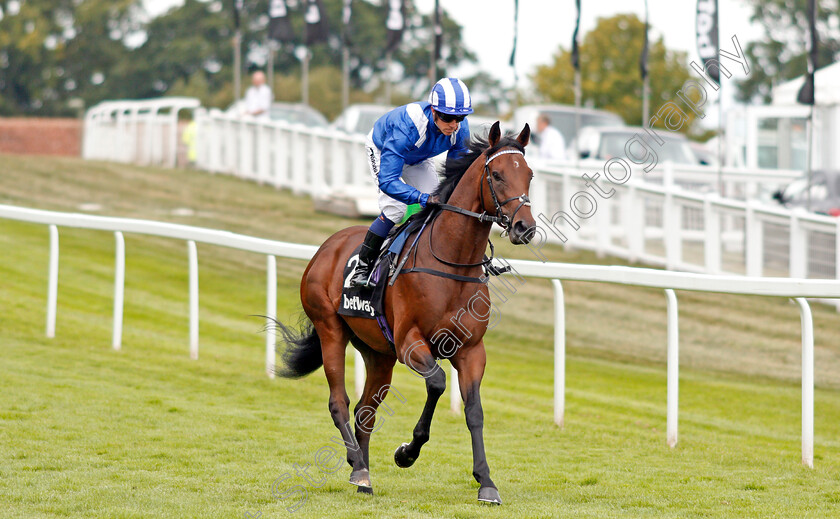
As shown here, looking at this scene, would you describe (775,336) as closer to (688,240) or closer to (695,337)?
(695,337)

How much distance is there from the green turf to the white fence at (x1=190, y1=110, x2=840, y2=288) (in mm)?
601

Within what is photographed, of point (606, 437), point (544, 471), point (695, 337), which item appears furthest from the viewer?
point (695, 337)

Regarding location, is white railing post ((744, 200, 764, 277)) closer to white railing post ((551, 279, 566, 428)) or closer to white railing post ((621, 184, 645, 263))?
white railing post ((621, 184, 645, 263))

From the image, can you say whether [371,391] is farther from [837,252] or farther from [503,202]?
[837,252]

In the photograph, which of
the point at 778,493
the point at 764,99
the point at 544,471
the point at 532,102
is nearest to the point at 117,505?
the point at 544,471

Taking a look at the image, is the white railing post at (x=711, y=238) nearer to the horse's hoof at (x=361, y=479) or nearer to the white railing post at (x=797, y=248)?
the white railing post at (x=797, y=248)

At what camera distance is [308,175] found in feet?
61.8

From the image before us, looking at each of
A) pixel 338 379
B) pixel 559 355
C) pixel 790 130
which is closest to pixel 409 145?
pixel 338 379

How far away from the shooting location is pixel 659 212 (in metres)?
13.9

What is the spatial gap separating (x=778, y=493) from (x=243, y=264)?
9.27 metres

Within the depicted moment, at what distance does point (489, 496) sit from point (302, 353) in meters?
1.75

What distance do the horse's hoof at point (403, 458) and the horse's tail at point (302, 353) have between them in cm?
A: 93

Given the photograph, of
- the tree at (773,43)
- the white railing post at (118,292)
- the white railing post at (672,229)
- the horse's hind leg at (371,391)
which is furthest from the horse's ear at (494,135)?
the tree at (773,43)

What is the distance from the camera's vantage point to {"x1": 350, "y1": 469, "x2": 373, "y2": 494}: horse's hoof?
202 inches
